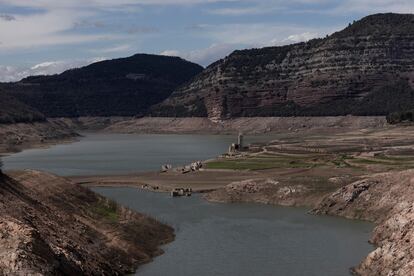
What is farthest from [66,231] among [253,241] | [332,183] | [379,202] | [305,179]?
[305,179]

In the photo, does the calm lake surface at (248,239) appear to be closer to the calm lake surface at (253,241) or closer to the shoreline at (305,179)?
the calm lake surface at (253,241)

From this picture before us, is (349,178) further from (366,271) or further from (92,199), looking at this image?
(366,271)

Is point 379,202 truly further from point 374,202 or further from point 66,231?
point 66,231

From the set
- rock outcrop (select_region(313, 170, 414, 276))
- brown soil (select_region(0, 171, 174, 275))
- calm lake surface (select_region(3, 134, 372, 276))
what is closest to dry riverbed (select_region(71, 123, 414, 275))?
rock outcrop (select_region(313, 170, 414, 276))

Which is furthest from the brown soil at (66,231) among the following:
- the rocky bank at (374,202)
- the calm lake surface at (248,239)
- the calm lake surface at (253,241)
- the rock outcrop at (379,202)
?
the rock outcrop at (379,202)

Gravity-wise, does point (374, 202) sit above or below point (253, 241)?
above

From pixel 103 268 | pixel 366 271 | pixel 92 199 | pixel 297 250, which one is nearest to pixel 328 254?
pixel 297 250
